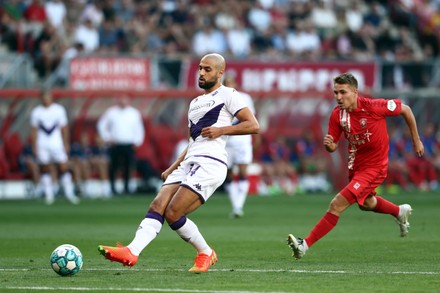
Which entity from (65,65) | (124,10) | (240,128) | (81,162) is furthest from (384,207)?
(124,10)

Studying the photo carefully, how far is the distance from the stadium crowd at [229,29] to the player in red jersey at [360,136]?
16.4m

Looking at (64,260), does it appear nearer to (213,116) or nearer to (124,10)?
(213,116)

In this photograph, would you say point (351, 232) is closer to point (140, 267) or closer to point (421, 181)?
point (140, 267)

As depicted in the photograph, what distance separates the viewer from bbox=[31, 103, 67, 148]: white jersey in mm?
25203

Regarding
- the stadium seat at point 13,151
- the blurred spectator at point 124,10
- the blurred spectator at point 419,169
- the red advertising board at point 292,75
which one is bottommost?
the blurred spectator at point 419,169

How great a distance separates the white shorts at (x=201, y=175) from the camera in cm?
1088

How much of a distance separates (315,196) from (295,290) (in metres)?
19.0

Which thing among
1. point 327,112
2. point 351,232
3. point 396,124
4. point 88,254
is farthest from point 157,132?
point 88,254

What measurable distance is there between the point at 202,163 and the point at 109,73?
18406 millimetres

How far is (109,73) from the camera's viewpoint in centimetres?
2903

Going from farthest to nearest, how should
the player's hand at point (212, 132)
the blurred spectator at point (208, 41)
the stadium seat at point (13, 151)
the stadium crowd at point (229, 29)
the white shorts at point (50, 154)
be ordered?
1. the blurred spectator at point (208, 41)
2. the stadium crowd at point (229, 29)
3. the stadium seat at point (13, 151)
4. the white shorts at point (50, 154)
5. the player's hand at point (212, 132)

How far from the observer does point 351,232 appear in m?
16.7

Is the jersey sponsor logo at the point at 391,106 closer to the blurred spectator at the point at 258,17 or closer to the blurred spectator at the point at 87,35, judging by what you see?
the blurred spectator at the point at 87,35

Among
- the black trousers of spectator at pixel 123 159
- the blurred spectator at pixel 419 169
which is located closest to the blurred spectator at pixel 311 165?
the blurred spectator at pixel 419 169
